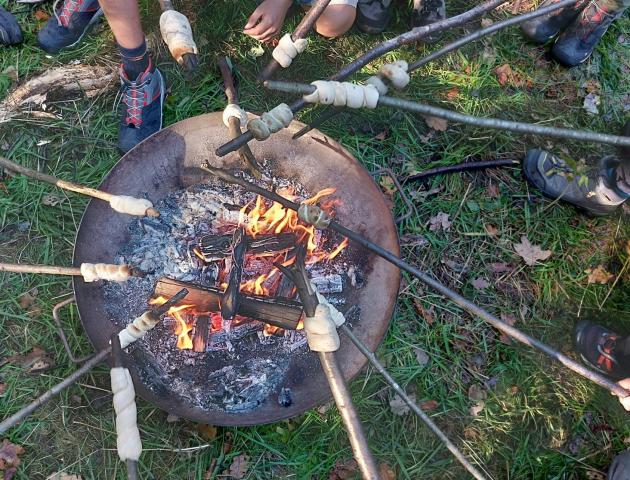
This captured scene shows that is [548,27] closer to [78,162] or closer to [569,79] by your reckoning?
[569,79]

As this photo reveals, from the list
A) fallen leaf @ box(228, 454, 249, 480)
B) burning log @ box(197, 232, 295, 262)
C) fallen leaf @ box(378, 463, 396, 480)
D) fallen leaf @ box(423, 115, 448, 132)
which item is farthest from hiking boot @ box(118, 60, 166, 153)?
fallen leaf @ box(378, 463, 396, 480)

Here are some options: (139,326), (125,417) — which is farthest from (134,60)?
(125,417)

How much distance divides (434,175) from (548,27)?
69.4 inches

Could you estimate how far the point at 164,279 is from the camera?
2895 millimetres

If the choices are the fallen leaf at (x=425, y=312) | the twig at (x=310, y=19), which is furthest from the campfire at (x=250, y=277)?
the twig at (x=310, y=19)

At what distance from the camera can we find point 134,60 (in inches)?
132

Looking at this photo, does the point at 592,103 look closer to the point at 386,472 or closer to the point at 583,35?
the point at 583,35

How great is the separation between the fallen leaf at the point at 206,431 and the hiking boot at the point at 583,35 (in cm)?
426

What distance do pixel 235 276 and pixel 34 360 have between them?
1699 millimetres

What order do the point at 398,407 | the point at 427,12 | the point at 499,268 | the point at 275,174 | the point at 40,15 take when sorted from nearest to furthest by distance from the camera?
the point at 275,174, the point at 398,407, the point at 499,268, the point at 40,15, the point at 427,12

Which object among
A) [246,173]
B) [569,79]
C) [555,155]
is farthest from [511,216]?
[246,173]

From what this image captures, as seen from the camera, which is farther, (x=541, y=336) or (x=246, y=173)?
(x=541, y=336)

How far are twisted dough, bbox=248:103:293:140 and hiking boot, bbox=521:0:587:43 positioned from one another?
3.03 m

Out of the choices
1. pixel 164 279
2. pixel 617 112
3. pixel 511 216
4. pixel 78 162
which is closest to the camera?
pixel 164 279
